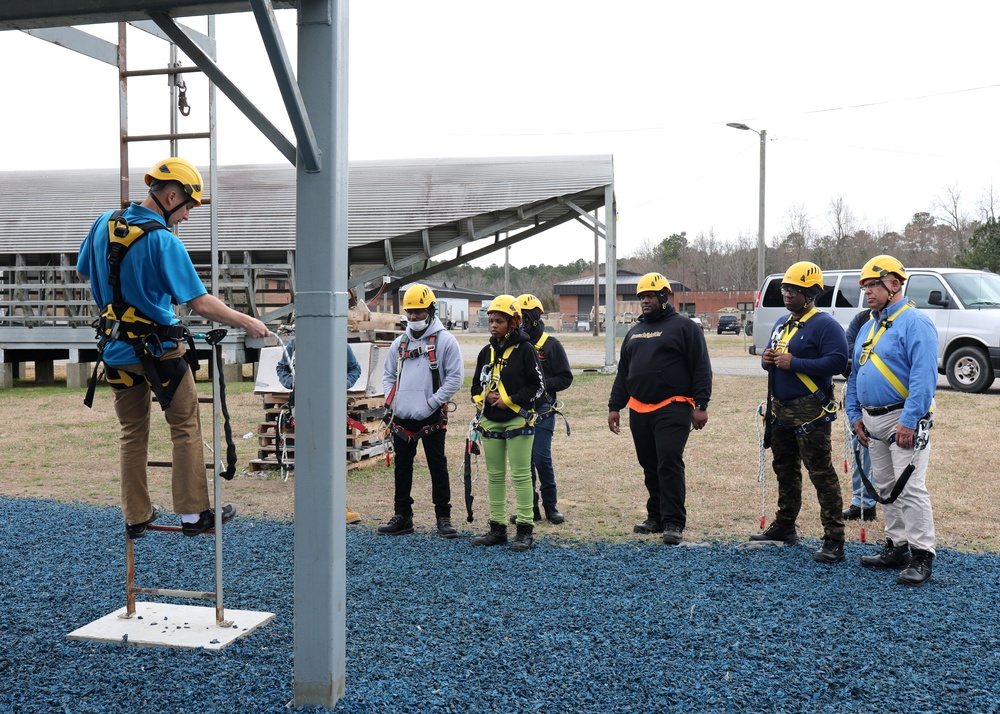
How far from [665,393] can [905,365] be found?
72.1 inches

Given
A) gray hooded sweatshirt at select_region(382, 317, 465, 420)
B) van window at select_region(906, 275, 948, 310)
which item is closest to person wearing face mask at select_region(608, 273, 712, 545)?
gray hooded sweatshirt at select_region(382, 317, 465, 420)

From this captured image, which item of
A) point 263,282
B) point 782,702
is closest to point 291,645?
point 782,702

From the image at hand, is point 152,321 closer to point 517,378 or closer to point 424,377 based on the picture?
point 517,378

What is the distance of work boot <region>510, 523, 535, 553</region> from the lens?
21.3 feet

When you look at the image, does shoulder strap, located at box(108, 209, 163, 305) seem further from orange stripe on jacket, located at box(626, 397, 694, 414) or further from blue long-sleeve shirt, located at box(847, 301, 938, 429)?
blue long-sleeve shirt, located at box(847, 301, 938, 429)

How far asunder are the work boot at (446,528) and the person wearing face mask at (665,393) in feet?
5.09

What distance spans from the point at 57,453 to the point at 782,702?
419 inches

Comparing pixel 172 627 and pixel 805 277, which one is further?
pixel 805 277

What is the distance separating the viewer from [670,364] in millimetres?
6883

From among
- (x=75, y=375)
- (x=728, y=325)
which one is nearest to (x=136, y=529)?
(x=75, y=375)

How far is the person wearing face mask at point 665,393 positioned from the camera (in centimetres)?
681

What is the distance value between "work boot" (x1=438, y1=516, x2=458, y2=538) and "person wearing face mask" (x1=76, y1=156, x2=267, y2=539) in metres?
2.74

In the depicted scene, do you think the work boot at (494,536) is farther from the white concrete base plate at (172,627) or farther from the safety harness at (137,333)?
the safety harness at (137,333)

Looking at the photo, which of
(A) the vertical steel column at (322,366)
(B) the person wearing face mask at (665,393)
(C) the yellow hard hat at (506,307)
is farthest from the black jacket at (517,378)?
(A) the vertical steel column at (322,366)
